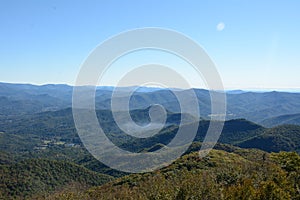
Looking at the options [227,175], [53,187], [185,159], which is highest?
[227,175]

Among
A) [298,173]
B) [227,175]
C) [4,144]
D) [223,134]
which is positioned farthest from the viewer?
[4,144]

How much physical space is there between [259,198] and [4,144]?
197 metres

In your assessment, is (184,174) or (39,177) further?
(39,177)

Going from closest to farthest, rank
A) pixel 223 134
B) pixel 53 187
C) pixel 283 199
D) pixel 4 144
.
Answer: pixel 283 199 < pixel 53 187 < pixel 223 134 < pixel 4 144

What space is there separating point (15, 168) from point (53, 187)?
13.8 m

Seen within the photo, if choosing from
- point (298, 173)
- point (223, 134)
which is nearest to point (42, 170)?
point (298, 173)

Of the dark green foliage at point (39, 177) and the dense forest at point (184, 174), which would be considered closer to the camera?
the dense forest at point (184, 174)

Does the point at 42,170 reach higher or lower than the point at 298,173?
lower

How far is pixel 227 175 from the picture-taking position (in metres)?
35.9

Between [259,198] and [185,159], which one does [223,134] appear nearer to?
[185,159]

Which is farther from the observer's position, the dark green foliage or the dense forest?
the dark green foliage

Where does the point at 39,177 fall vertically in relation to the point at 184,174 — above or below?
below

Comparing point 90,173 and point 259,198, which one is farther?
point 90,173

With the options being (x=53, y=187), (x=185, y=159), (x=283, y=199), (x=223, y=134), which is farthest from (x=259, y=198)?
(x=223, y=134)
